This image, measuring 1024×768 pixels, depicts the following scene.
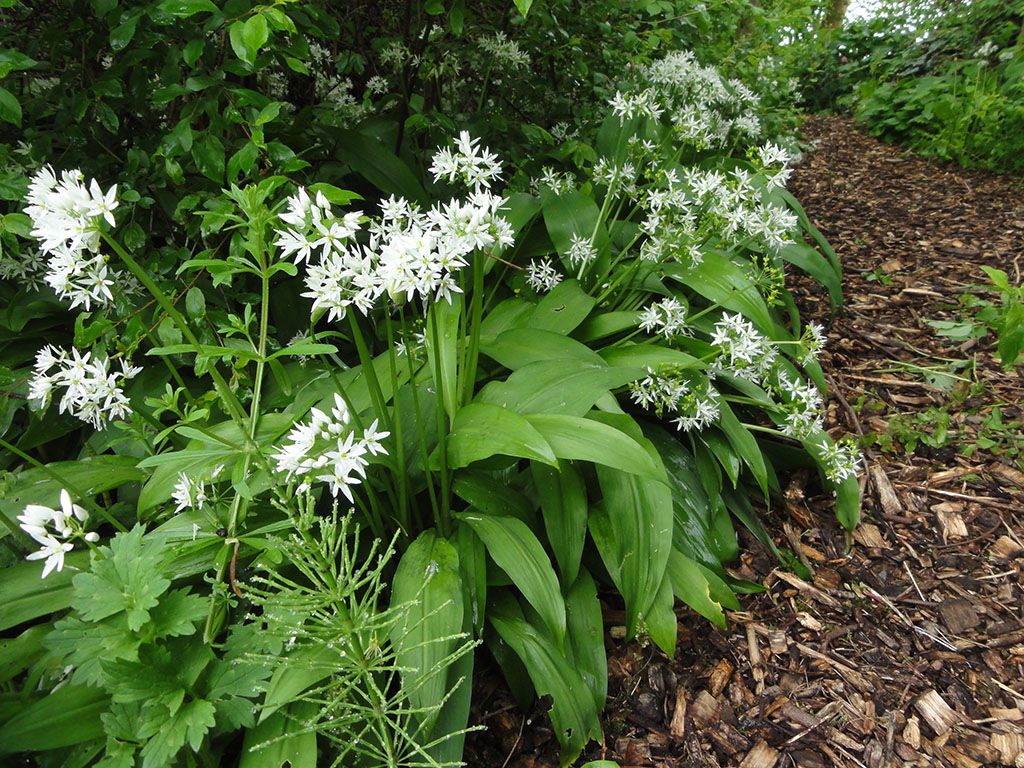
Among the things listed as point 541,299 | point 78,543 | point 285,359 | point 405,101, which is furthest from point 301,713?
point 405,101

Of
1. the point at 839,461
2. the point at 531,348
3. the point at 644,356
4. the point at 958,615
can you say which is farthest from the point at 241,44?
the point at 958,615

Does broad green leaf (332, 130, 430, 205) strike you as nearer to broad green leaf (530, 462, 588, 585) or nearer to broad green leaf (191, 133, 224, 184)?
broad green leaf (191, 133, 224, 184)

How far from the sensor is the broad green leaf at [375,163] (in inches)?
97.3

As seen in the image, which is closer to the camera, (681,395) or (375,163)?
(681,395)

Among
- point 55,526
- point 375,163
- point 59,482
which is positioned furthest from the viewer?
point 375,163

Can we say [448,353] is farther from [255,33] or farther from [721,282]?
[721,282]

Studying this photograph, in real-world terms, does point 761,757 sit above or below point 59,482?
below

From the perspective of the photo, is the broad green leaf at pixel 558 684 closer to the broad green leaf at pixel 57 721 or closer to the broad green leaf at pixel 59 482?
the broad green leaf at pixel 57 721

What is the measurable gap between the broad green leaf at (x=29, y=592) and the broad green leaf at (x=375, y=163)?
5.48 feet

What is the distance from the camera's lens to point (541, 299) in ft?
7.90

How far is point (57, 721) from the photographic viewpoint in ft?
4.00

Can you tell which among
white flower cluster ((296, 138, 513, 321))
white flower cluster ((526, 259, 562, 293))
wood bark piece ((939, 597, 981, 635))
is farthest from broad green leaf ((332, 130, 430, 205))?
wood bark piece ((939, 597, 981, 635))

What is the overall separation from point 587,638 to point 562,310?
1.13 m

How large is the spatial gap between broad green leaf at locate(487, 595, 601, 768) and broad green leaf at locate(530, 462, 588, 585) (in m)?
0.18
